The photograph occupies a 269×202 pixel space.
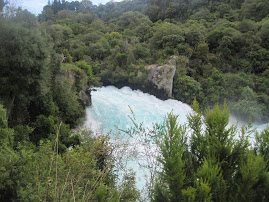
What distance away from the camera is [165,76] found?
55.9ft

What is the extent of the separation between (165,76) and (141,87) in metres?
2.58

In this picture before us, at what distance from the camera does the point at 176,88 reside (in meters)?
17.1

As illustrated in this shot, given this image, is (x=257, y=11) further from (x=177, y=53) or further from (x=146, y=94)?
(x=146, y=94)

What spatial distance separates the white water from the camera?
12023 millimetres

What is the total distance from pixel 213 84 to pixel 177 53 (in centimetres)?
454

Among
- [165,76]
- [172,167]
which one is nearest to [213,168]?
[172,167]

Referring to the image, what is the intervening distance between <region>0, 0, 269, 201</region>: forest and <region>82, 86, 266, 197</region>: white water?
101 cm

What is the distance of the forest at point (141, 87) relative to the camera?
3.02m

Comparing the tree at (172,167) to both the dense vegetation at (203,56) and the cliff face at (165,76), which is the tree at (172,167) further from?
the cliff face at (165,76)

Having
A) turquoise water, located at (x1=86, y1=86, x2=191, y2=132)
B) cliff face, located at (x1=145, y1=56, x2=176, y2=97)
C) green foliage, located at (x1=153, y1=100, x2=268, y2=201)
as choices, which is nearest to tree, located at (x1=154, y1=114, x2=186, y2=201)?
green foliage, located at (x1=153, y1=100, x2=268, y2=201)

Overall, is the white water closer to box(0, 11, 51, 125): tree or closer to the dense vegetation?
the dense vegetation

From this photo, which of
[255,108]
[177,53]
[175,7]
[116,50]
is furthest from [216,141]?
[175,7]

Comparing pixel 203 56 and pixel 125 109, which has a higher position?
pixel 203 56

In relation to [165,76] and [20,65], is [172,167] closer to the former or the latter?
[20,65]
